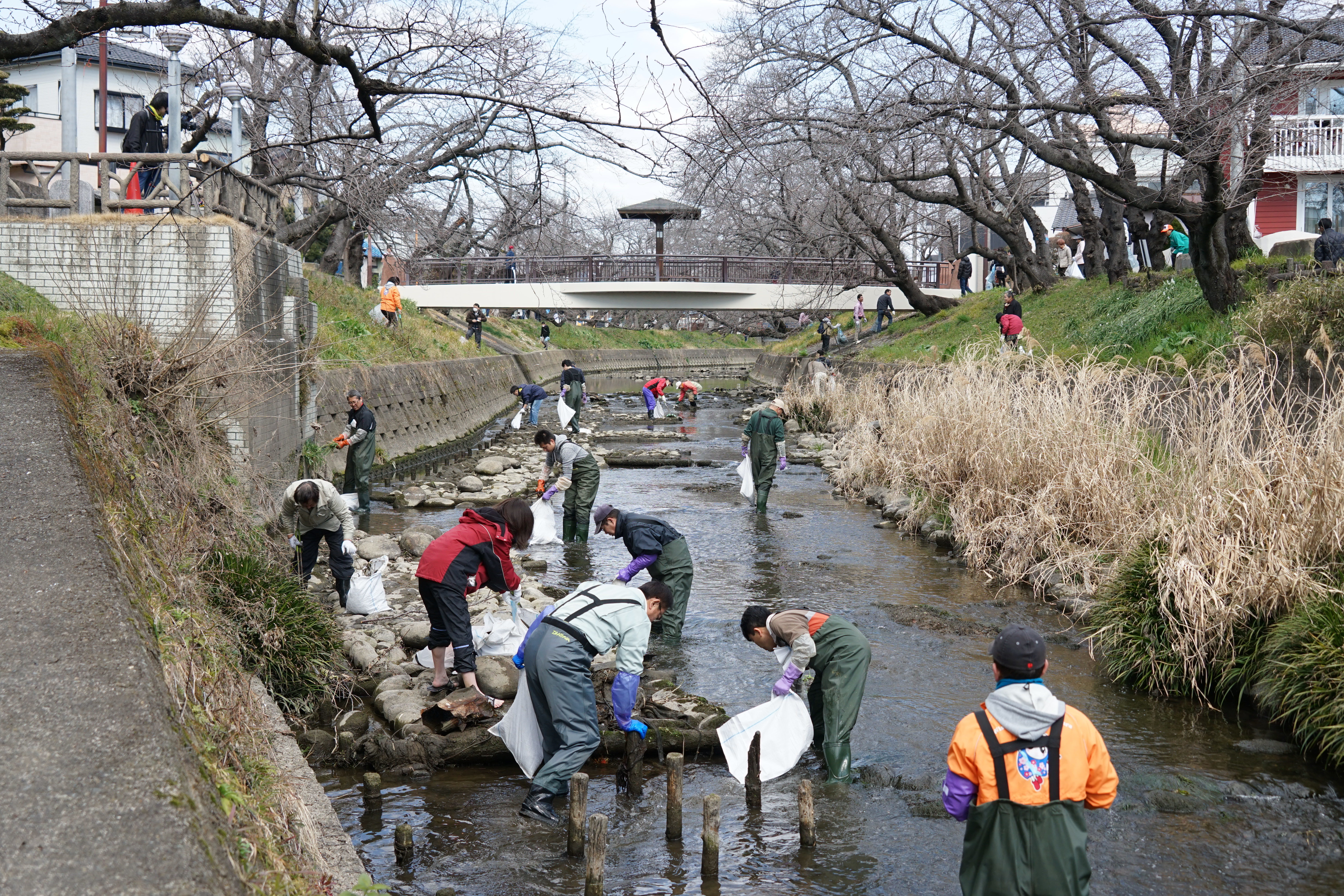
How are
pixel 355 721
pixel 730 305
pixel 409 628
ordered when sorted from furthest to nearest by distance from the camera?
pixel 730 305 < pixel 409 628 < pixel 355 721

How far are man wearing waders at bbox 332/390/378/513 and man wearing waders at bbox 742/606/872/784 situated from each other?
31.2ft

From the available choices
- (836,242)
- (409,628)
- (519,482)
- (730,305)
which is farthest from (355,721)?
(730,305)

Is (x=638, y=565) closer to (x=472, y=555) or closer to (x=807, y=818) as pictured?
(x=472, y=555)

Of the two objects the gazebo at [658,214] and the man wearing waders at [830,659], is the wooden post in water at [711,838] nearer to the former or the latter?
the man wearing waders at [830,659]

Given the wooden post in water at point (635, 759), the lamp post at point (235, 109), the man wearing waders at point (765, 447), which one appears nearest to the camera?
the wooden post in water at point (635, 759)

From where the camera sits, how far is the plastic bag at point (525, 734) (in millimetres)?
5965

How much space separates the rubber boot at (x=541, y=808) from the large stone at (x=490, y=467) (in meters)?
13.2

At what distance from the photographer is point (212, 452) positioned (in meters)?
9.22

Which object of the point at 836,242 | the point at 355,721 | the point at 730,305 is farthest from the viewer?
the point at 730,305

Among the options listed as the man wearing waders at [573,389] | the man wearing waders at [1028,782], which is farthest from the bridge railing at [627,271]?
the man wearing waders at [1028,782]

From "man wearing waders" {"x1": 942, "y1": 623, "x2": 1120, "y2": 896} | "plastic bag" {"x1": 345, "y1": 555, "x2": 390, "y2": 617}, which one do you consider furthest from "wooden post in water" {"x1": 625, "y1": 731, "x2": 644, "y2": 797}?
"plastic bag" {"x1": 345, "y1": 555, "x2": 390, "y2": 617}

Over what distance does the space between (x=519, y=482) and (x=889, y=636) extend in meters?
9.44

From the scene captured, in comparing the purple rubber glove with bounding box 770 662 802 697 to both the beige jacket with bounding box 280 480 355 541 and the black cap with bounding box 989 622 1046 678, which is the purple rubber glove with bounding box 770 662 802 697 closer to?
the black cap with bounding box 989 622 1046 678

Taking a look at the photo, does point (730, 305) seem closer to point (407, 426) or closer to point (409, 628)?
point (407, 426)
